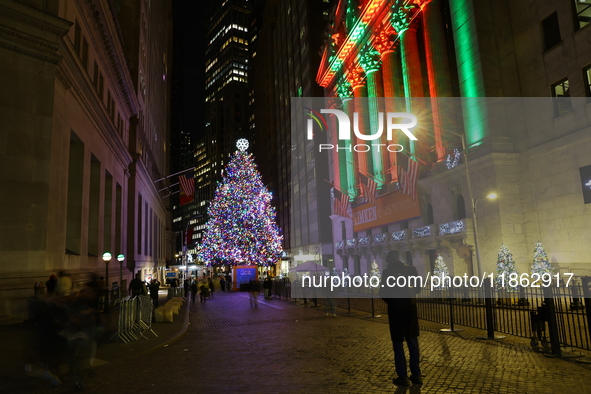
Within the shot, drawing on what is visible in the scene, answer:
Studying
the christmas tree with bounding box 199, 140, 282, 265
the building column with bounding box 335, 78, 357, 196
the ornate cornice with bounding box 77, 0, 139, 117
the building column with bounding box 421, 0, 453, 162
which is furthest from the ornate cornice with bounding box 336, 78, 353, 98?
the ornate cornice with bounding box 77, 0, 139, 117

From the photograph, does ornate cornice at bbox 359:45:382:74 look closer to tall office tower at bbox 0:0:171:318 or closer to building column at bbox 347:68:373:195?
building column at bbox 347:68:373:195

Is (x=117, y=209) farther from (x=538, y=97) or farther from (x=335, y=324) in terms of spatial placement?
(x=538, y=97)

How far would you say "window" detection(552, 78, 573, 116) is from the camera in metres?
24.8

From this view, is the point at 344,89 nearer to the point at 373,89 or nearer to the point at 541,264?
the point at 373,89

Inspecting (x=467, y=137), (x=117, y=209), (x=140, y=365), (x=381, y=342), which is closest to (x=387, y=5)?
(x=467, y=137)

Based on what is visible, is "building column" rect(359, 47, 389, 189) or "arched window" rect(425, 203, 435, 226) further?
"building column" rect(359, 47, 389, 189)

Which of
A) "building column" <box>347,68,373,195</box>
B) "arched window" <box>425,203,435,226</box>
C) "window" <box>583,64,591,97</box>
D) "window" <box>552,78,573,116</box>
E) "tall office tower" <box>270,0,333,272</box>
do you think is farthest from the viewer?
"tall office tower" <box>270,0,333,272</box>

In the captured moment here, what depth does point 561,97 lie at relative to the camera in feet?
82.7

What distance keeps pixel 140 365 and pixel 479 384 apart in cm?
689

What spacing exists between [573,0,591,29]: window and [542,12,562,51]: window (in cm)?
130

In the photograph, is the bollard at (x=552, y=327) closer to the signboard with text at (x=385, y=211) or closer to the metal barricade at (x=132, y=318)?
the metal barricade at (x=132, y=318)

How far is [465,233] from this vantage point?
28.8 m

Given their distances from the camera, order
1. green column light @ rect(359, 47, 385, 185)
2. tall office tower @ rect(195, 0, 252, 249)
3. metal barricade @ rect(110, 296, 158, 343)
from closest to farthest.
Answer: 1. metal barricade @ rect(110, 296, 158, 343)
2. green column light @ rect(359, 47, 385, 185)
3. tall office tower @ rect(195, 0, 252, 249)

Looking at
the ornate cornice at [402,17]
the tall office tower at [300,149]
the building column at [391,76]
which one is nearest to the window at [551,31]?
the ornate cornice at [402,17]
